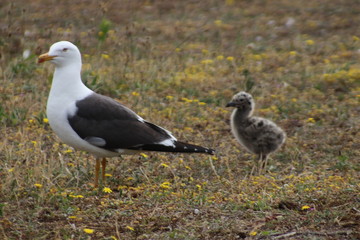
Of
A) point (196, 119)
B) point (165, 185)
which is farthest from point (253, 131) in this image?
point (165, 185)

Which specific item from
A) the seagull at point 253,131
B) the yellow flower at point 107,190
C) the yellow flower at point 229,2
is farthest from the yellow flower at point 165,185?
the yellow flower at point 229,2

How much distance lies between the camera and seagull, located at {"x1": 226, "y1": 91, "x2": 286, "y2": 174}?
789cm

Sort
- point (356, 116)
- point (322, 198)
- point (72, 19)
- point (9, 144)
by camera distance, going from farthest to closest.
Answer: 1. point (72, 19)
2. point (356, 116)
3. point (9, 144)
4. point (322, 198)

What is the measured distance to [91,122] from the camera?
258 inches

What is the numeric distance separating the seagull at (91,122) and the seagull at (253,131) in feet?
4.16

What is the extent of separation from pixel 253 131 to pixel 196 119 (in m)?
0.98

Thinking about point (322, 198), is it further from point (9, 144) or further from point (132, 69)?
point (132, 69)

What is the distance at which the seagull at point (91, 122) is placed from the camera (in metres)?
6.45

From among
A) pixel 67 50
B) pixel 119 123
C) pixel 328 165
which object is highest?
pixel 67 50

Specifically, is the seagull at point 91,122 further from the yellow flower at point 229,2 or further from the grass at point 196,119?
the yellow flower at point 229,2

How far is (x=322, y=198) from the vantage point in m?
5.72

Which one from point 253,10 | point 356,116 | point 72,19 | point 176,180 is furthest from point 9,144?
Answer: point 253,10

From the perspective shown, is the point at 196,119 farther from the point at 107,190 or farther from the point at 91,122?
the point at 107,190

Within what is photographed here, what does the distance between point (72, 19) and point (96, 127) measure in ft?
24.5
